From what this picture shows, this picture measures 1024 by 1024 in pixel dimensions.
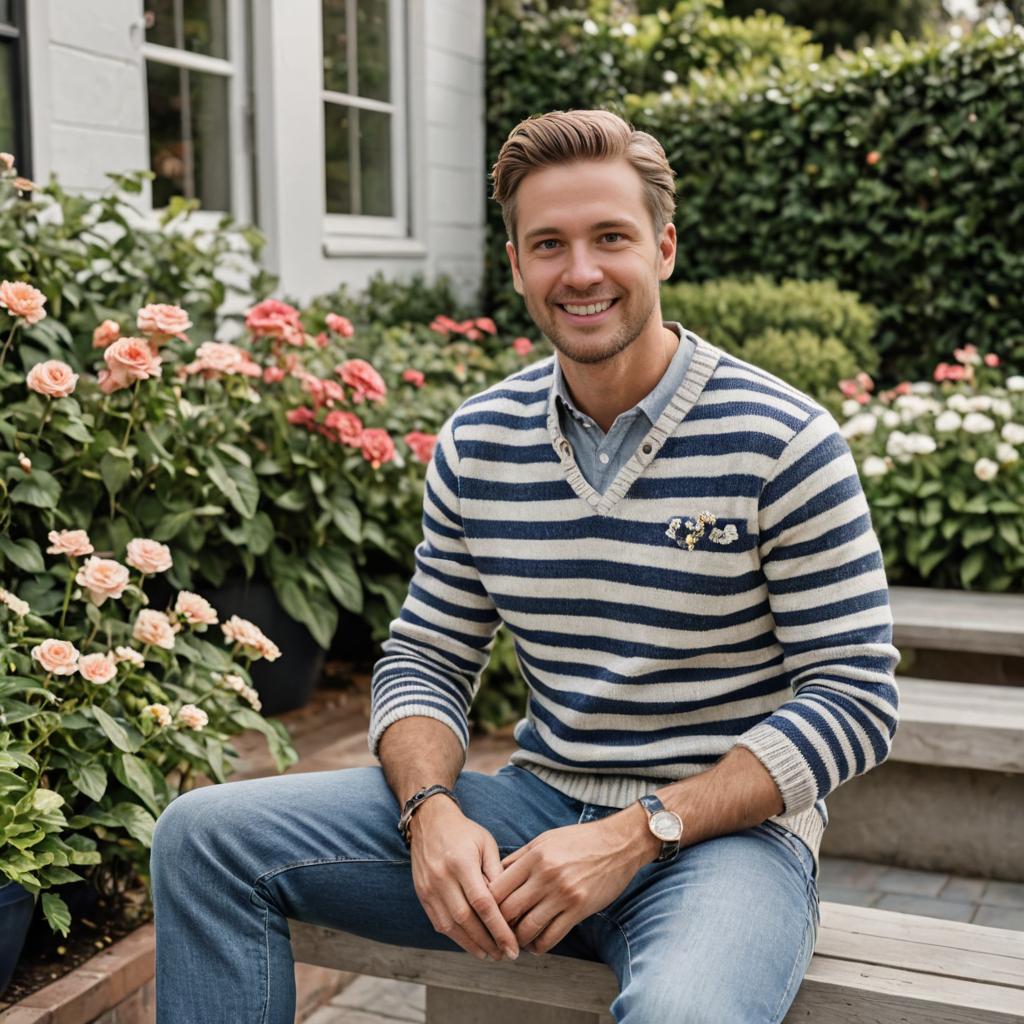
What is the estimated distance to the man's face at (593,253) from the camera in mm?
1781

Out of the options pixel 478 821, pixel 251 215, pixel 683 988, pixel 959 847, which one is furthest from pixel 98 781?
pixel 251 215

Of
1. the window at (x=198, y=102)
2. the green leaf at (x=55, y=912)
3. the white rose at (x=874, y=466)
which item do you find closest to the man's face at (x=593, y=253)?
the green leaf at (x=55, y=912)

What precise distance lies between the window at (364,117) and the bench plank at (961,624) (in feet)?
10.6

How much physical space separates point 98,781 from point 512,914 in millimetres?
823

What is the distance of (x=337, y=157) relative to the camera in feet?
18.8

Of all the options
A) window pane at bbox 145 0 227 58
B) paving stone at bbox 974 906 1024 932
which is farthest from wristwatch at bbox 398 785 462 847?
window pane at bbox 145 0 227 58

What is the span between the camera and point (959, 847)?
9.43 feet

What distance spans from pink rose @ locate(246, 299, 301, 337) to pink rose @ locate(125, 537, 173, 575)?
1.02 meters

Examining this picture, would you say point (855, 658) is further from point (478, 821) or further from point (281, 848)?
point (281, 848)

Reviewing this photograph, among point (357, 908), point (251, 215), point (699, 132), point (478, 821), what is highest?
point (699, 132)

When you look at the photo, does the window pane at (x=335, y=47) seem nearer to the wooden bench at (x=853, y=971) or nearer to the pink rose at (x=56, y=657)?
the pink rose at (x=56, y=657)

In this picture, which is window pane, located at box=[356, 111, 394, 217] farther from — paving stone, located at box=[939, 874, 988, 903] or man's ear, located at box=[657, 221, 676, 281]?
man's ear, located at box=[657, 221, 676, 281]

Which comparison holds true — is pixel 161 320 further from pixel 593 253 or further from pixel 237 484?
pixel 593 253

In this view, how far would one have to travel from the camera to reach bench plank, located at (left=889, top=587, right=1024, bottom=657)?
10.4 feet
